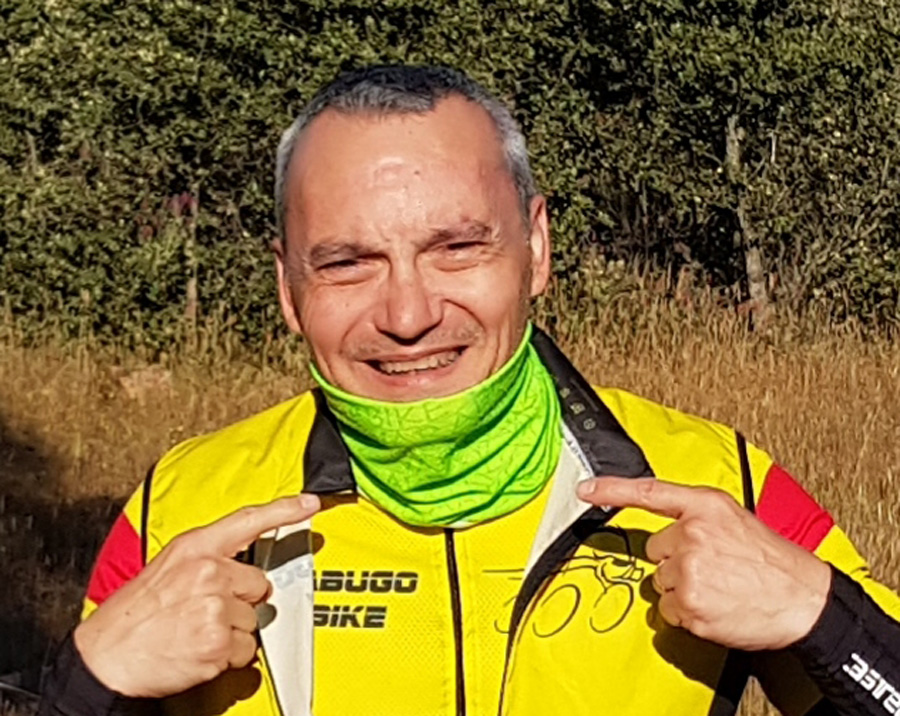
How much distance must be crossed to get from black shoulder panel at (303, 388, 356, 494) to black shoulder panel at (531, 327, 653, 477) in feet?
0.98

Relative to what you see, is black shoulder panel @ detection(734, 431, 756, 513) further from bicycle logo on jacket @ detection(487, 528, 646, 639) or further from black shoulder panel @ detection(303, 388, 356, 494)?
black shoulder panel @ detection(303, 388, 356, 494)

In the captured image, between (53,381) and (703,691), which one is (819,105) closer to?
(53,381)

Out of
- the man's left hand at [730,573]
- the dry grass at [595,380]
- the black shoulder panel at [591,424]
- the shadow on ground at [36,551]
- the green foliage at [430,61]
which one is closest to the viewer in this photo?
the man's left hand at [730,573]

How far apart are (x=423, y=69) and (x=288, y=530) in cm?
63

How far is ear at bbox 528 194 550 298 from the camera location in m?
2.55

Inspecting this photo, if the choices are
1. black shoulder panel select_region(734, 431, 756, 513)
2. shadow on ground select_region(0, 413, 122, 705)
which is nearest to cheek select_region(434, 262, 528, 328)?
black shoulder panel select_region(734, 431, 756, 513)

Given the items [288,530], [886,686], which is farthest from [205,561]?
[886,686]

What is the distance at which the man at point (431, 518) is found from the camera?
2324 millimetres

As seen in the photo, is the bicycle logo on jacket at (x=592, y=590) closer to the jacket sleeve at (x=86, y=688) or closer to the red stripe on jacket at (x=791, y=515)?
the red stripe on jacket at (x=791, y=515)

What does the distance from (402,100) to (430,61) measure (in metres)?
7.99

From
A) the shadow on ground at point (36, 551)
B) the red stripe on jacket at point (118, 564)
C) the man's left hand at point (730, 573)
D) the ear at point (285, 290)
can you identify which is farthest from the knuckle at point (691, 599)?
the shadow on ground at point (36, 551)

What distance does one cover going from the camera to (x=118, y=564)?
8.34ft

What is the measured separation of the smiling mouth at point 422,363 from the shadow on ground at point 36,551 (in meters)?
3.21

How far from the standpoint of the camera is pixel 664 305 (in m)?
10.3
